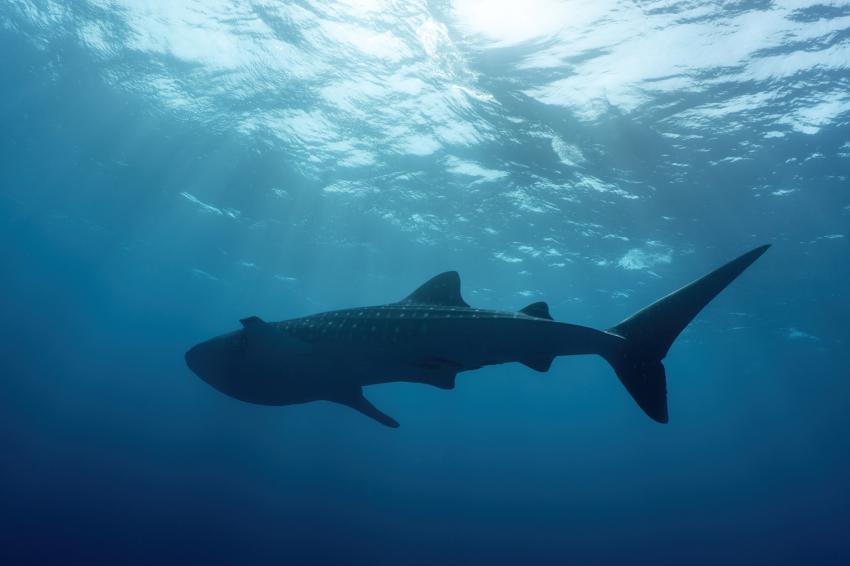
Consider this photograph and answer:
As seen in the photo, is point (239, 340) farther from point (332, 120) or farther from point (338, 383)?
point (332, 120)

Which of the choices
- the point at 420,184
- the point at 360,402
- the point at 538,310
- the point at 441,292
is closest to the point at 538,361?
the point at 538,310

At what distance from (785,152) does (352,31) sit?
49.6ft

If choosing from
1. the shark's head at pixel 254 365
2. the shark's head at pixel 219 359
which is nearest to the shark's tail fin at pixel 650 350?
the shark's head at pixel 254 365

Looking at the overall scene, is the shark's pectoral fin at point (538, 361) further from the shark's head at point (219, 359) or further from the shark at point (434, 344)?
the shark's head at point (219, 359)

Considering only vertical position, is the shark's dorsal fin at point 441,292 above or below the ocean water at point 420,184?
below

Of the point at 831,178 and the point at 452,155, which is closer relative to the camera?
the point at 831,178

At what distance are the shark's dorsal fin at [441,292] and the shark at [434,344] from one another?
1cm

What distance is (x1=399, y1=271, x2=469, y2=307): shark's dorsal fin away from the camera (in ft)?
16.8

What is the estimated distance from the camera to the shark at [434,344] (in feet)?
13.1

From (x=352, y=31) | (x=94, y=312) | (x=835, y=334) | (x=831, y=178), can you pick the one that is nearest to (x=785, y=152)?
(x=831, y=178)

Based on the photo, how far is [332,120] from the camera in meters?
18.3

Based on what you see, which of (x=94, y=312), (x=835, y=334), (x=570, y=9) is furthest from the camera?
(x=94, y=312)

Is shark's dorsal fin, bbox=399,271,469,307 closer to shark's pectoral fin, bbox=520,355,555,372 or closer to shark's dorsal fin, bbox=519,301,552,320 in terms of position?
shark's dorsal fin, bbox=519,301,552,320

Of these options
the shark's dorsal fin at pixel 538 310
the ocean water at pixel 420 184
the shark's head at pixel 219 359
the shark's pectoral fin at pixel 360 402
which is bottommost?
the shark's pectoral fin at pixel 360 402
